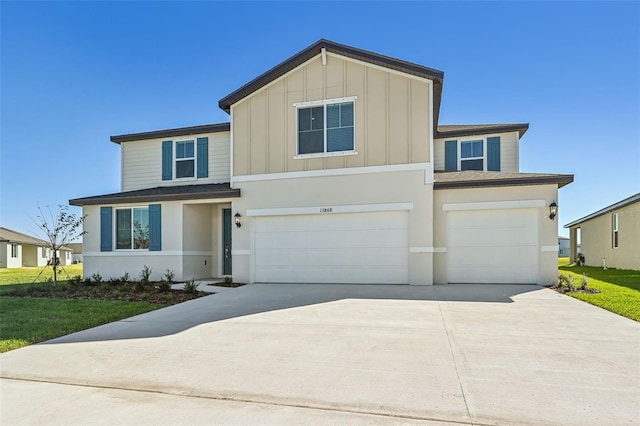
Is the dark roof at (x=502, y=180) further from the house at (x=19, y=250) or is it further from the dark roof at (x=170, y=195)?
the house at (x=19, y=250)

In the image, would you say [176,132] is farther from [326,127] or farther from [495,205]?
[495,205]

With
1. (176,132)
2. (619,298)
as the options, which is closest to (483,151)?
(619,298)

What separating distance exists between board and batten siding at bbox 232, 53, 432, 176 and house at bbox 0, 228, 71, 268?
24840mm

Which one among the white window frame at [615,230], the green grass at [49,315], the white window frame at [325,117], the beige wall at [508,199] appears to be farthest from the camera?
the white window frame at [615,230]

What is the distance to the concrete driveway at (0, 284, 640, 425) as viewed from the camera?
10.6 ft

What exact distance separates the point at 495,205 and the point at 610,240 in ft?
42.5

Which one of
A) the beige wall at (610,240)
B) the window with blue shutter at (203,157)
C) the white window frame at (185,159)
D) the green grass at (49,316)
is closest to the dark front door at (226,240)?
the window with blue shutter at (203,157)

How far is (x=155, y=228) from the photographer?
13.1 metres

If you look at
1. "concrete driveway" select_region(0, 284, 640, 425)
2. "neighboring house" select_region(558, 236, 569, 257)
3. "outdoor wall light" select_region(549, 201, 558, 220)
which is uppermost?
"outdoor wall light" select_region(549, 201, 558, 220)

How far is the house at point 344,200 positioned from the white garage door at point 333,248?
0.10ft

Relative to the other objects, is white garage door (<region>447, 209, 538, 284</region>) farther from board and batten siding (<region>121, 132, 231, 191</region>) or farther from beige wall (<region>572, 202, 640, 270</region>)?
beige wall (<region>572, 202, 640, 270</region>)

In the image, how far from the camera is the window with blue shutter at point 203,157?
14.1m

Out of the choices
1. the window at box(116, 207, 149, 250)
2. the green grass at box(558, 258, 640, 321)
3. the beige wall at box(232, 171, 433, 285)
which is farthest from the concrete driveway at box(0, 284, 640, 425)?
the window at box(116, 207, 149, 250)

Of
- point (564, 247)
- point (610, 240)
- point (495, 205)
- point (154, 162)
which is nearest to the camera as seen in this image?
point (495, 205)
